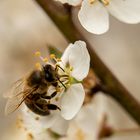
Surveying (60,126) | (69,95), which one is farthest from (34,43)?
(69,95)

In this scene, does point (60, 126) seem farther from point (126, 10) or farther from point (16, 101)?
point (126, 10)

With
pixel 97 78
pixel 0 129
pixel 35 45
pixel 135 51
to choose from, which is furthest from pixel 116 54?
pixel 97 78

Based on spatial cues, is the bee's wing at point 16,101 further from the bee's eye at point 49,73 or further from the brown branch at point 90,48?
the brown branch at point 90,48

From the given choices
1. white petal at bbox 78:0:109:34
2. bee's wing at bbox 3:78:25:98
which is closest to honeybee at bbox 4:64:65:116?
bee's wing at bbox 3:78:25:98

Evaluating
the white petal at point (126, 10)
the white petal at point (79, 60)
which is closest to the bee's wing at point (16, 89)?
the white petal at point (79, 60)

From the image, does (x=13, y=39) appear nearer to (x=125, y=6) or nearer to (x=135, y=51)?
(x=135, y=51)

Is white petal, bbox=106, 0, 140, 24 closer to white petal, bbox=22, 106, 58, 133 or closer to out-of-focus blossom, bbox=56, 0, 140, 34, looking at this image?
out-of-focus blossom, bbox=56, 0, 140, 34
